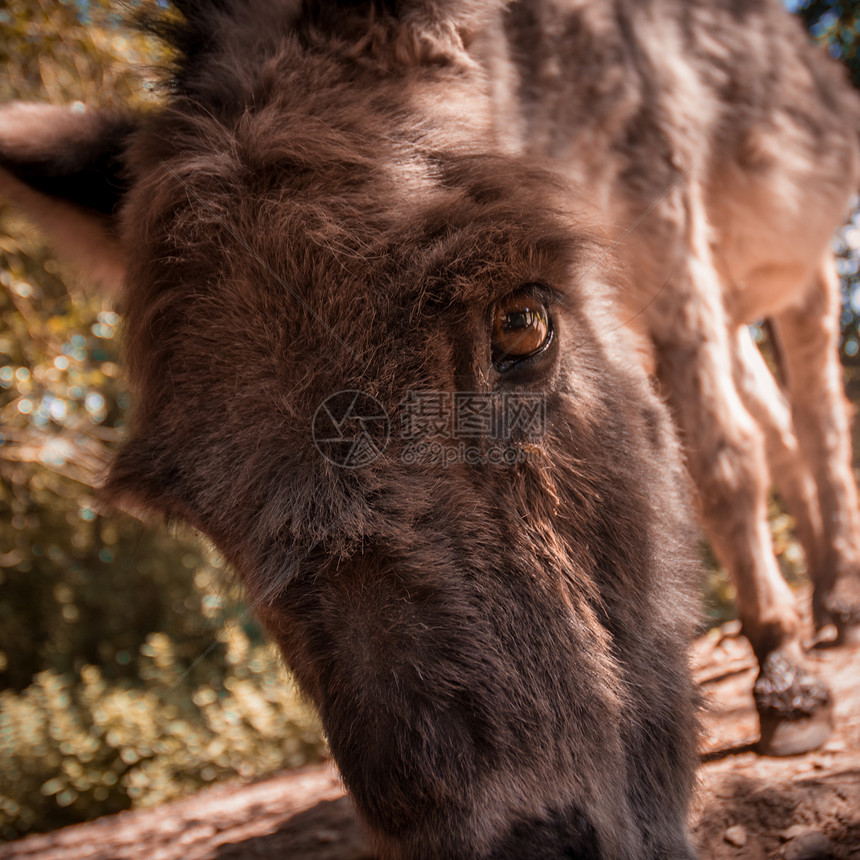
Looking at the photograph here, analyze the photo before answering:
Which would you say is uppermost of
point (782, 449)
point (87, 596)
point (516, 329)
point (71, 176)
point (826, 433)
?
point (71, 176)

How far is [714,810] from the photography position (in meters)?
2.39

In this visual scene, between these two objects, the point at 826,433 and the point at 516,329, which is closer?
the point at 516,329

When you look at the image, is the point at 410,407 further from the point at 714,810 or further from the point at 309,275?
the point at 714,810

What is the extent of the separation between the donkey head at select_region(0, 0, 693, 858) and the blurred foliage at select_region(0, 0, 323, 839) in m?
0.67

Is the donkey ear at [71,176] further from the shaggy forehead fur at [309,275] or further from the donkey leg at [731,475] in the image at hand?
the donkey leg at [731,475]

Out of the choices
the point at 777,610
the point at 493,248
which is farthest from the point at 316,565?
the point at 777,610

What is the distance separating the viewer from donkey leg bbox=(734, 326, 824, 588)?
14.6 feet

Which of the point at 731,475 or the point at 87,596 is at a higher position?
the point at 731,475

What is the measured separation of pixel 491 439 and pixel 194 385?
74 centimetres

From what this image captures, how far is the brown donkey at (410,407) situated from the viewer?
4.40 feet

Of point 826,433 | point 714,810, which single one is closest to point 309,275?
point 714,810

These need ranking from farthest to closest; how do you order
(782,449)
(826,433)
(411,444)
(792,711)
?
(782,449), (826,433), (792,711), (411,444)

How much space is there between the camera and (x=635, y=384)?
2076 millimetres

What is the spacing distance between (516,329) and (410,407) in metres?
A: 0.35
